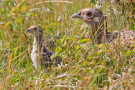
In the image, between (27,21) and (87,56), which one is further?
(27,21)

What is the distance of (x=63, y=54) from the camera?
3.70 meters

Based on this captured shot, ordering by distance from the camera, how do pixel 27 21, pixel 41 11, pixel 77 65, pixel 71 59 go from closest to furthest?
pixel 77 65
pixel 71 59
pixel 27 21
pixel 41 11

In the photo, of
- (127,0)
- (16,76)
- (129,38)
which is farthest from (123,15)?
(16,76)

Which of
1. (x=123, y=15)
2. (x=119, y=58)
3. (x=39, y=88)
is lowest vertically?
(x=39, y=88)

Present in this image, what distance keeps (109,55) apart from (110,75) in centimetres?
53

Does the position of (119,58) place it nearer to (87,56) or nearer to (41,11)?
(87,56)

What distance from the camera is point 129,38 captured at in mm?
4246

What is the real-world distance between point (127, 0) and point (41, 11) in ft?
8.28

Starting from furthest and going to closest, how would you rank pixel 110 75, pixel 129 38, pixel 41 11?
pixel 41 11
pixel 129 38
pixel 110 75

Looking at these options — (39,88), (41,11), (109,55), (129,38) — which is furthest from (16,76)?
(41,11)

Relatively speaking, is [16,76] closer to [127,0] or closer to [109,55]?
[109,55]

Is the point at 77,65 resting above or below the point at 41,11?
below

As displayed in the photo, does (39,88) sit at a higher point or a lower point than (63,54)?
lower

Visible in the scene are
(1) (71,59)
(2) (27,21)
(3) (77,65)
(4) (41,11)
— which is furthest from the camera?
(4) (41,11)
